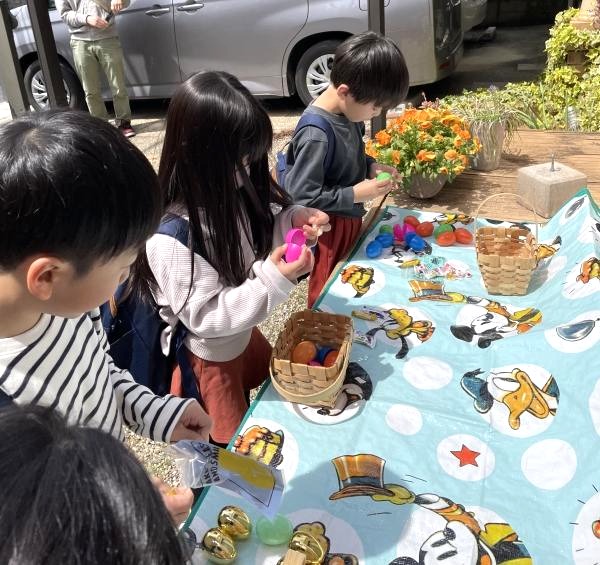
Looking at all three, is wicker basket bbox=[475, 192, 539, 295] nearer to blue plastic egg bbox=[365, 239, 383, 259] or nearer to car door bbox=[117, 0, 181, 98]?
blue plastic egg bbox=[365, 239, 383, 259]

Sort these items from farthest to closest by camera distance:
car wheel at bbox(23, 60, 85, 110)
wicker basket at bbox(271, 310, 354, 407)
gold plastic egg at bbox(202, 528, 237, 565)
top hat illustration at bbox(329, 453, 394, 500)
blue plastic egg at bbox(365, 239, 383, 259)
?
car wheel at bbox(23, 60, 85, 110), blue plastic egg at bbox(365, 239, 383, 259), wicker basket at bbox(271, 310, 354, 407), top hat illustration at bbox(329, 453, 394, 500), gold plastic egg at bbox(202, 528, 237, 565)

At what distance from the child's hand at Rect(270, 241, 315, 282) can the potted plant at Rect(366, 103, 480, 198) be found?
3.88 feet

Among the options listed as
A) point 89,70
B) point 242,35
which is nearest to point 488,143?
point 242,35

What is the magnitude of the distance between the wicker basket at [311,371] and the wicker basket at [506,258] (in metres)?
0.50

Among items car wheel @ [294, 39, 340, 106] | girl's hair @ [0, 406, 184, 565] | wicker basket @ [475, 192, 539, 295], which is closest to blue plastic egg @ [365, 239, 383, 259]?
wicker basket @ [475, 192, 539, 295]

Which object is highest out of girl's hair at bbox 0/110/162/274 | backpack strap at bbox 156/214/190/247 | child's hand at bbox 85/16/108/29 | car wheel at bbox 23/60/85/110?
girl's hair at bbox 0/110/162/274

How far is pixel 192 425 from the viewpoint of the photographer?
44.3 inches

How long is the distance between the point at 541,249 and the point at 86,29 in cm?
439

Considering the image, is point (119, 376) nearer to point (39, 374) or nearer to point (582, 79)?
point (39, 374)

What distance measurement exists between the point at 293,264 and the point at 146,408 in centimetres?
40

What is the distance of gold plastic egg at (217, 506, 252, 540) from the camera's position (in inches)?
42.4

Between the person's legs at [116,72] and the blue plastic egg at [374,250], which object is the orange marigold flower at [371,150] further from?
the person's legs at [116,72]

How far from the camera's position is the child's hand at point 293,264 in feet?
4.06

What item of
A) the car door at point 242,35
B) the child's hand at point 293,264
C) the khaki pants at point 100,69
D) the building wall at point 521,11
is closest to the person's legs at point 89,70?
the khaki pants at point 100,69
